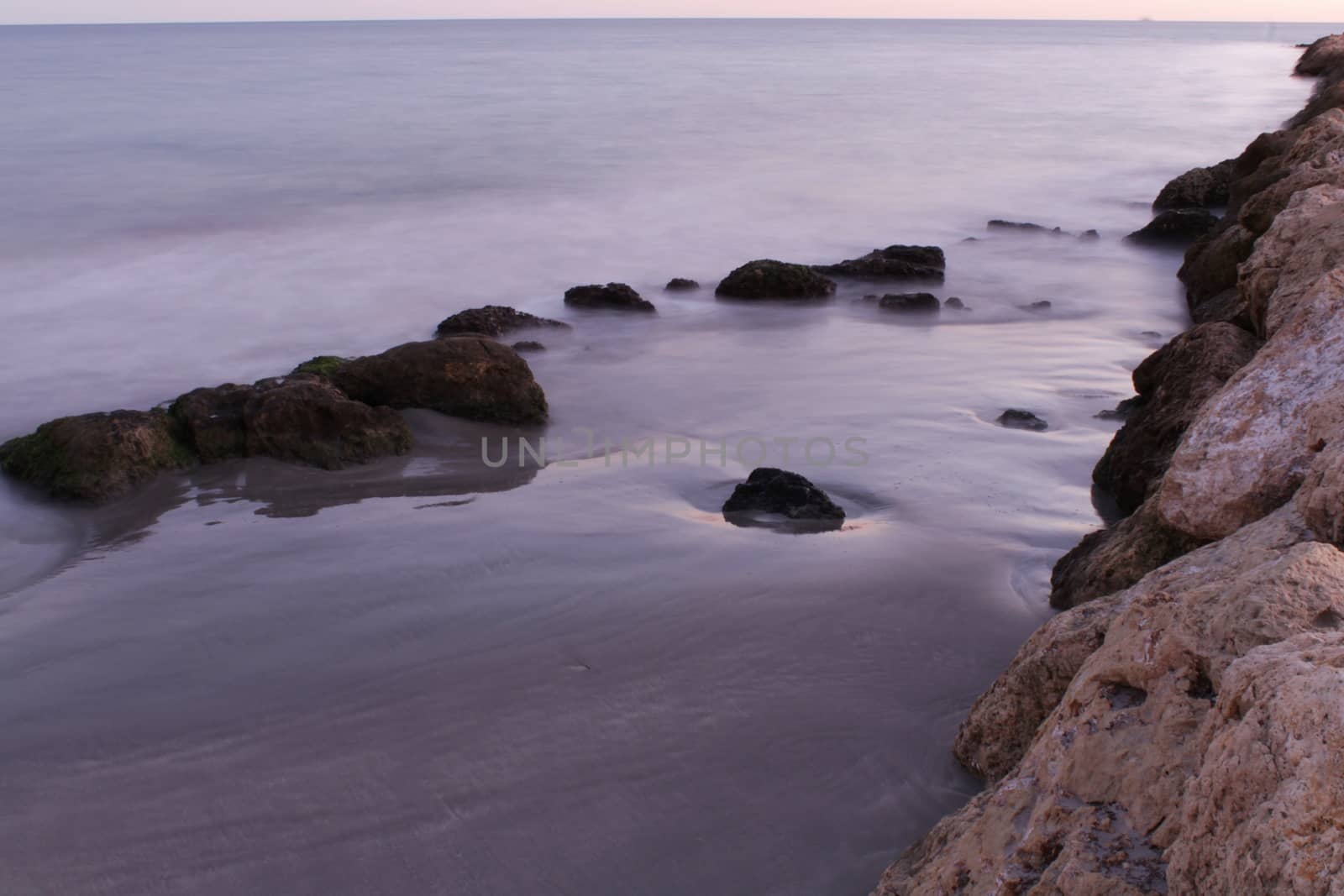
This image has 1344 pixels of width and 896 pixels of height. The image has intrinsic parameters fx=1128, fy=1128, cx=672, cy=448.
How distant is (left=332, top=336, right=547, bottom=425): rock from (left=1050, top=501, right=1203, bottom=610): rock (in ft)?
11.8

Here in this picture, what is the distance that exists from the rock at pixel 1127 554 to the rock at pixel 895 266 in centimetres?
721

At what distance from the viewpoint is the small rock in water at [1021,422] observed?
6211 mm

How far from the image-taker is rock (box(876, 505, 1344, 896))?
4.46 feet

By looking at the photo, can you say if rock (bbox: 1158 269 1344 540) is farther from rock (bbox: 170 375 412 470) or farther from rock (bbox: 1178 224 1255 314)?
rock (bbox: 1178 224 1255 314)

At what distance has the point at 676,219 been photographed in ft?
48.4

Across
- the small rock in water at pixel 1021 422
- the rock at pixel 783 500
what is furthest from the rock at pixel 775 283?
the rock at pixel 783 500

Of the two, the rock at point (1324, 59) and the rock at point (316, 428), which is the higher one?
the rock at point (1324, 59)

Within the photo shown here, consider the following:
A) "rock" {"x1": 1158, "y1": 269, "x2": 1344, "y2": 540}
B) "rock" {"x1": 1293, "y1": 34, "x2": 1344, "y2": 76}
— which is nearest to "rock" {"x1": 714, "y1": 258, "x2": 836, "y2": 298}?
"rock" {"x1": 1158, "y1": 269, "x2": 1344, "y2": 540}

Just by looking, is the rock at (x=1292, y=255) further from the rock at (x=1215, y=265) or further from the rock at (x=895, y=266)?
the rock at (x=895, y=266)

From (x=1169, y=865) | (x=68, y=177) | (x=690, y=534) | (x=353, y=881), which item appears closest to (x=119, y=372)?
(x=690, y=534)

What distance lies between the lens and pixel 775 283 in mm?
9945

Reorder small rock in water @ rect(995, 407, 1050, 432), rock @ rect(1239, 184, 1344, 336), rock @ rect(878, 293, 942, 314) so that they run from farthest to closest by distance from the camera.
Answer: rock @ rect(878, 293, 942, 314), small rock in water @ rect(995, 407, 1050, 432), rock @ rect(1239, 184, 1344, 336)

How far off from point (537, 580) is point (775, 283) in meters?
6.26

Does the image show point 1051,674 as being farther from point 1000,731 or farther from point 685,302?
point 685,302
